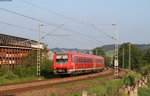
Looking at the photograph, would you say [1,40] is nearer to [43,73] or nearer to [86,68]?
[43,73]

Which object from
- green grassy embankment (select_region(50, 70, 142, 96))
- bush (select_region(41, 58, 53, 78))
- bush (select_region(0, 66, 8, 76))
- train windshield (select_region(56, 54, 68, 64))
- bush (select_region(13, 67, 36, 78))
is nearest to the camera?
green grassy embankment (select_region(50, 70, 142, 96))

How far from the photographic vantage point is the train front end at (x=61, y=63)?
33.9 metres

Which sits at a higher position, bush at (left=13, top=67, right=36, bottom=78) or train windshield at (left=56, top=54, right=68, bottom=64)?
train windshield at (left=56, top=54, right=68, bottom=64)

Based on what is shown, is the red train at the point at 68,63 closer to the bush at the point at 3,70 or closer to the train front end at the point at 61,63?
the train front end at the point at 61,63

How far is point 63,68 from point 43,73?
6.62 meters

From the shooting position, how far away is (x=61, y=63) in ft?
113

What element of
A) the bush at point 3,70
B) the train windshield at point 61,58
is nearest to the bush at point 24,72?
the bush at point 3,70

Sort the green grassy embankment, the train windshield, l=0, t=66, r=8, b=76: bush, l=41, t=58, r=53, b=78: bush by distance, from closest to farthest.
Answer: the green grassy embankment < the train windshield < l=0, t=66, r=8, b=76: bush < l=41, t=58, r=53, b=78: bush

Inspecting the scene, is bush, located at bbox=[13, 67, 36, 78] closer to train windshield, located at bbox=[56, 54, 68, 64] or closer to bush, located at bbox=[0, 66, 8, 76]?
bush, located at bbox=[0, 66, 8, 76]

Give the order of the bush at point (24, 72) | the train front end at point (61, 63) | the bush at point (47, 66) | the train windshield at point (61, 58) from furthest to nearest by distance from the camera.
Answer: the bush at point (47, 66) → the bush at point (24, 72) → the train windshield at point (61, 58) → the train front end at point (61, 63)

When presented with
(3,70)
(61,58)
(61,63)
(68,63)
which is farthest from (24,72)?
(68,63)

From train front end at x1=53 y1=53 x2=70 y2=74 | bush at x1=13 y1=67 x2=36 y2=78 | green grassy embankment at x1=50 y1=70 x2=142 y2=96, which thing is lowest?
green grassy embankment at x1=50 y1=70 x2=142 y2=96

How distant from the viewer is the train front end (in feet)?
111

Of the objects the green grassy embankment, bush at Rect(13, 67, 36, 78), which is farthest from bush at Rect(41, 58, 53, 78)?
the green grassy embankment
